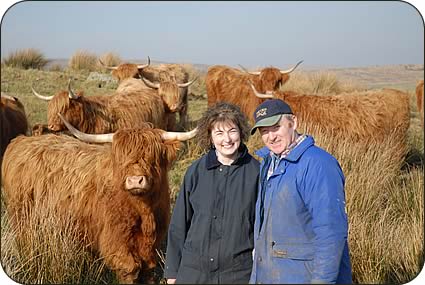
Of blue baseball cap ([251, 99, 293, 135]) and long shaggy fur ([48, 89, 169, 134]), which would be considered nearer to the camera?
blue baseball cap ([251, 99, 293, 135])

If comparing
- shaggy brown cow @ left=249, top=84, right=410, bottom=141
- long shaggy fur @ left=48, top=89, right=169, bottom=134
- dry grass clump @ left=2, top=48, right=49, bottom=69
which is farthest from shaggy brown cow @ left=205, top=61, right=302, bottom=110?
dry grass clump @ left=2, top=48, right=49, bottom=69

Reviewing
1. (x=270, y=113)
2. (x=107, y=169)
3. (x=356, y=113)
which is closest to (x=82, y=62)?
(x=356, y=113)

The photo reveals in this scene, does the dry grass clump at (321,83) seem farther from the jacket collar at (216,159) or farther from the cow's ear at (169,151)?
the jacket collar at (216,159)

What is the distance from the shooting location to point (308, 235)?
243 cm

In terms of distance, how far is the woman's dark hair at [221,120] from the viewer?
2924mm

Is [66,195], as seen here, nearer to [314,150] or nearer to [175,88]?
[314,150]

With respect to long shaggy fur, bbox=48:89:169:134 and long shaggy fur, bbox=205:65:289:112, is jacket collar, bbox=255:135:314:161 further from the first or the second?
long shaggy fur, bbox=205:65:289:112

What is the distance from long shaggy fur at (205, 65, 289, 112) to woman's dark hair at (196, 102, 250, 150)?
243 inches

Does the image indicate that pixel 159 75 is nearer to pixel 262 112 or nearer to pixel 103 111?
pixel 103 111

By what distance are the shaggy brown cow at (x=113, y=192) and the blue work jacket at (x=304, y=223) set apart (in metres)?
1.20

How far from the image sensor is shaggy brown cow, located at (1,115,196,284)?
3704mm

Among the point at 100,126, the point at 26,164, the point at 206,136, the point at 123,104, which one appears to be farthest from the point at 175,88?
the point at 206,136

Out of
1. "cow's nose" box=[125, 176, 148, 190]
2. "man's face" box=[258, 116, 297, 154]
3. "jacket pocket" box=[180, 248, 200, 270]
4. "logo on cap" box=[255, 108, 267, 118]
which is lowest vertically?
"jacket pocket" box=[180, 248, 200, 270]

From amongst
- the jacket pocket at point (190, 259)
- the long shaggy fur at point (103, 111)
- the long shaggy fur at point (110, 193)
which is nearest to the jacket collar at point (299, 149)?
the jacket pocket at point (190, 259)
